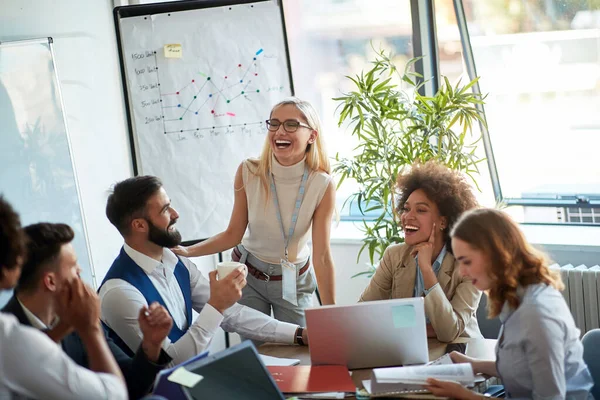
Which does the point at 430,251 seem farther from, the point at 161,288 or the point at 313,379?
the point at 161,288

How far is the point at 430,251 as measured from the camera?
2.80 metres

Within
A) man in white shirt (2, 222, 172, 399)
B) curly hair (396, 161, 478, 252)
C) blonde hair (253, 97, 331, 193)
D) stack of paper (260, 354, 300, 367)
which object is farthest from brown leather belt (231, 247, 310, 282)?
man in white shirt (2, 222, 172, 399)

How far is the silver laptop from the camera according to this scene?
7.29ft

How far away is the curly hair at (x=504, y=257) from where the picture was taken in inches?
82.5

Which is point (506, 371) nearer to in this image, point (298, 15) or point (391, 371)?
point (391, 371)

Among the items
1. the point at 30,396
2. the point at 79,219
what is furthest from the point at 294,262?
the point at 30,396

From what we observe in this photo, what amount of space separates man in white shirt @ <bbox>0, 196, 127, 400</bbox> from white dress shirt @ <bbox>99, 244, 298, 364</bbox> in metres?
0.51

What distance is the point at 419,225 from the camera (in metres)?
2.89

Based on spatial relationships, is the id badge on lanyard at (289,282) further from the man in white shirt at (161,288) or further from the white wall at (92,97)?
the white wall at (92,97)

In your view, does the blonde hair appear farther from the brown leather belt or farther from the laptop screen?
the laptop screen

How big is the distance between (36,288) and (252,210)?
145 centimetres

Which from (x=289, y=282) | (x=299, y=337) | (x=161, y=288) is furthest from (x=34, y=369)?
(x=289, y=282)

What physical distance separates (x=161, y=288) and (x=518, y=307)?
46.9 inches

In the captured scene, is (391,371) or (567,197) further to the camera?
(567,197)
